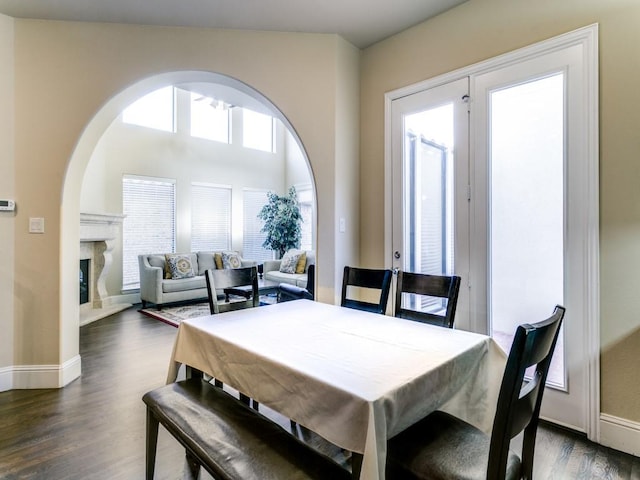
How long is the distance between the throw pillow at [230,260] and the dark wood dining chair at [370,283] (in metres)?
4.38

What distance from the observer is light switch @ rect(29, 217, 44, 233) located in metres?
2.76

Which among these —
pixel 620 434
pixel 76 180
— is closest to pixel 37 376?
pixel 76 180

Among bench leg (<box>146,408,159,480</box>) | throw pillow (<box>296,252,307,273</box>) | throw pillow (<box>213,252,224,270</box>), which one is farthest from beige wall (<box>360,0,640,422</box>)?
throw pillow (<box>213,252,224,270</box>)

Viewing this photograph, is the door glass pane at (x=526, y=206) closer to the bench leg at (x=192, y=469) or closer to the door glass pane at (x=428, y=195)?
the door glass pane at (x=428, y=195)

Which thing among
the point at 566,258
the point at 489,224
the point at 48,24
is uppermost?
the point at 48,24

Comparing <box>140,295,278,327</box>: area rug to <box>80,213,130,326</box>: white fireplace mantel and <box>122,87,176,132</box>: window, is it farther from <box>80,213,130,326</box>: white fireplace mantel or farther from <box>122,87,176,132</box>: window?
<box>122,87,176,132</box>: window

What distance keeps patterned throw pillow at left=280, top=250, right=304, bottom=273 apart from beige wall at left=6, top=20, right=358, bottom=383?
3672 millimetres

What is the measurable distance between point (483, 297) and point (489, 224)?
52cm

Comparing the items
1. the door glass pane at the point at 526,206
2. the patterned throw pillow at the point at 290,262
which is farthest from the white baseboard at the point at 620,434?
the patterned throw pillow at the point at 290,262

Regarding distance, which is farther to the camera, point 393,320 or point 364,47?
point 364,47

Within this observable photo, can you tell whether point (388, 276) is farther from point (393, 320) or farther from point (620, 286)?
point (620, 286)

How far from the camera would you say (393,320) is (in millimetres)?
1849

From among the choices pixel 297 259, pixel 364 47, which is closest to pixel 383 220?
pixel 364 47

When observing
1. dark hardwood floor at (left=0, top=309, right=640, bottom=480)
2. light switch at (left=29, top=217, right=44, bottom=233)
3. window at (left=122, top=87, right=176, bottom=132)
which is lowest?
dark hardwood floor at (left=0, top=309, right=640, bottom=480)
